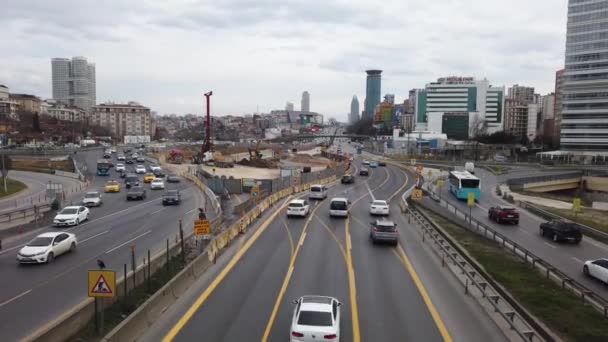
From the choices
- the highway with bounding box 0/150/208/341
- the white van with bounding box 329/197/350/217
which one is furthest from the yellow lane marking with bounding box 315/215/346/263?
the highway with bounding box 0/150/208/341

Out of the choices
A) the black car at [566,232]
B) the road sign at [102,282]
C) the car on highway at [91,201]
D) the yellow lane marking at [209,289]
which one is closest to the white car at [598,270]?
the black car at [566,232]

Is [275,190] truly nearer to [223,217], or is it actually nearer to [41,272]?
[223,217]

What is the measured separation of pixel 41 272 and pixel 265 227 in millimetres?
14395

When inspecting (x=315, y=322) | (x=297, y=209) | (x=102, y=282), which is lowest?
(x=297, y=209)

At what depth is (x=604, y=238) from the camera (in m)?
31.4

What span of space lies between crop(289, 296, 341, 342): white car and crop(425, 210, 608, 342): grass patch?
666cm

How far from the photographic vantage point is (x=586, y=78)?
138m

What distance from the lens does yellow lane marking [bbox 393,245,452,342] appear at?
1469 centimetres

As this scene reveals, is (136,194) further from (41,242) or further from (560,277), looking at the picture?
(560,277)

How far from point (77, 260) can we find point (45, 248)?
1.47 meters

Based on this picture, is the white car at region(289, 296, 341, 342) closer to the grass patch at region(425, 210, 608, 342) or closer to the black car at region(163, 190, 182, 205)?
the grass patch at region(425, 210, 608, 342)

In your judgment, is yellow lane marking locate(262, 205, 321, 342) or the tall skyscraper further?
the tall skyscraper

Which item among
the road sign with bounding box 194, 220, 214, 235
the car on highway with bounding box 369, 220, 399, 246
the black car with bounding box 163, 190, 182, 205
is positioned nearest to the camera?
the road sign with bounding box 194, 220, 214, 235

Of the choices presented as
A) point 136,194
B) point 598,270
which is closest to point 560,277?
point 598,270
